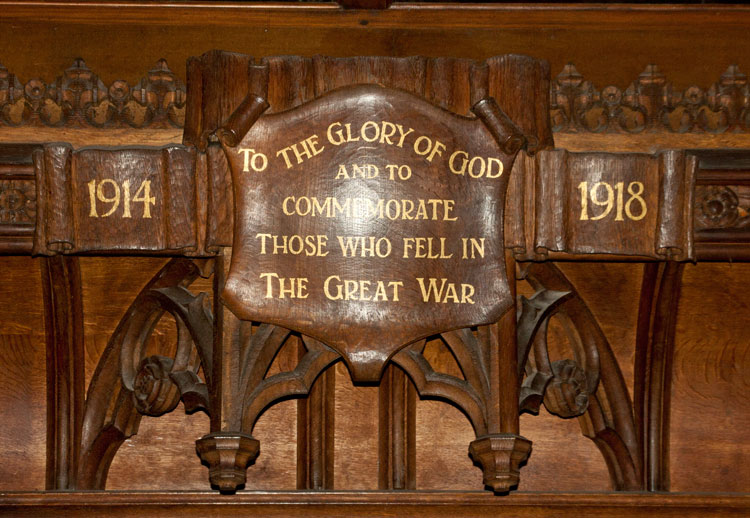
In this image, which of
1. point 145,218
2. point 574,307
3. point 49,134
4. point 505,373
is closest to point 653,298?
point 574,307

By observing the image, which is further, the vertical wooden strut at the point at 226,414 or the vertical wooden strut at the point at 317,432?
the vertical wooden strut at the point at 317,432

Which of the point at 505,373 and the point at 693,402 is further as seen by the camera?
the point at 693,402

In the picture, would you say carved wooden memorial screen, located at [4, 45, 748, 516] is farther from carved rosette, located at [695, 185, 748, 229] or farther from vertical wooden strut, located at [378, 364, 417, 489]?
vertical wooden strut, located at [378, 364, 417, 489]

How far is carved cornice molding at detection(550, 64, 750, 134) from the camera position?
4324 millimetres

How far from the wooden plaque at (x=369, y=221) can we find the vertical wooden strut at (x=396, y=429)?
21.3 inches

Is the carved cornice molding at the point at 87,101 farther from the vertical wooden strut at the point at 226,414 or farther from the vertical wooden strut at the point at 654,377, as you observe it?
the vertical wooden strut at the point at 654,377

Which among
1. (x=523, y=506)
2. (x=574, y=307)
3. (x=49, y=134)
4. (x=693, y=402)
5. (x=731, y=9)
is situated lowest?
(x=523, y=506)

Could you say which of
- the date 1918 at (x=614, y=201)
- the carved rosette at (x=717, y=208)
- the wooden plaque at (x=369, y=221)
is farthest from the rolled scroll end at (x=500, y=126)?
the carved rosette at (x=717, y=208)

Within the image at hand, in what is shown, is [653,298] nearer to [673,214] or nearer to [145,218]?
[673,214]

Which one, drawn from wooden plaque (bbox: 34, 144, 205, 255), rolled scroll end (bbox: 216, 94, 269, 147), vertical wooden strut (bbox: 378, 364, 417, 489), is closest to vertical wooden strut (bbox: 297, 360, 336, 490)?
vertical wooden strut (bbox: 378, 364, 417, 489)

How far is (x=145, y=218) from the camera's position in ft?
13.6

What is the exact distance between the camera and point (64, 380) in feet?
14.7

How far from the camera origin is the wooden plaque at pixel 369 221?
13.3 feet

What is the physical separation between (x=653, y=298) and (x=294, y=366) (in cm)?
113
